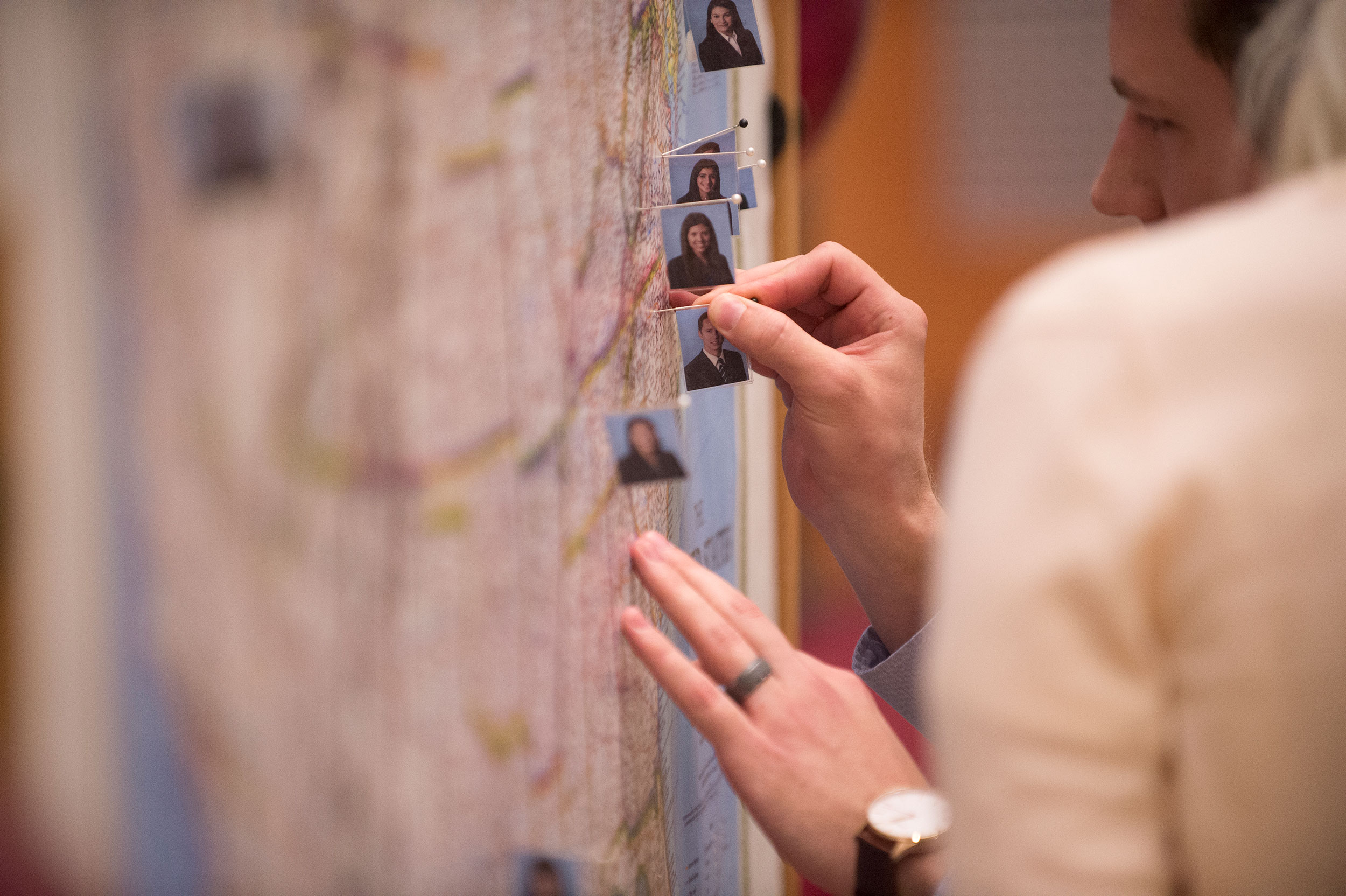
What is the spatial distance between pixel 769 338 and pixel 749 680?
0.32 metres

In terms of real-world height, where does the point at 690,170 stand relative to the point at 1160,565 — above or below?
above

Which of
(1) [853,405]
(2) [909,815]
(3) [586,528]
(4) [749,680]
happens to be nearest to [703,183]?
(1) [853,405]

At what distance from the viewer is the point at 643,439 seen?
821 mm

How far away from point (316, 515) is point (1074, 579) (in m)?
0.36

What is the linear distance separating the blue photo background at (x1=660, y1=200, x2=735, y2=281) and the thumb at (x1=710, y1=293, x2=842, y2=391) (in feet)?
0.22

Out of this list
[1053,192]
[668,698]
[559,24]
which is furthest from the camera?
[1053,192]

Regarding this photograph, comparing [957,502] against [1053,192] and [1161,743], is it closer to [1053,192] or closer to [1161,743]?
[1161,743]

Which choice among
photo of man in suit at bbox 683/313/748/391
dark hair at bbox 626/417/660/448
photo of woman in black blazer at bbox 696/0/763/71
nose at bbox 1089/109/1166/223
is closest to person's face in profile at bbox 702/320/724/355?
photo of man in suit at bbox 683/313/748/391

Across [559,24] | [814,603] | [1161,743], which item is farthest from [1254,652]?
[814,603]

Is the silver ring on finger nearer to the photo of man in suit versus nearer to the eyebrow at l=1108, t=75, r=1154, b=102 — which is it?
the photo of man in suit

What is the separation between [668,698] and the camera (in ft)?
3.38

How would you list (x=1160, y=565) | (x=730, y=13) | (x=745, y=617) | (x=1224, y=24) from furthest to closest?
(x=730, y=13) < (x=745, y=617) < (x=1224, y=24) < (x=1160, y=565)

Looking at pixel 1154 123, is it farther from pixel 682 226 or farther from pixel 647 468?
pixel 647 468

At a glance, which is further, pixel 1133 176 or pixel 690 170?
pixel 690 170
